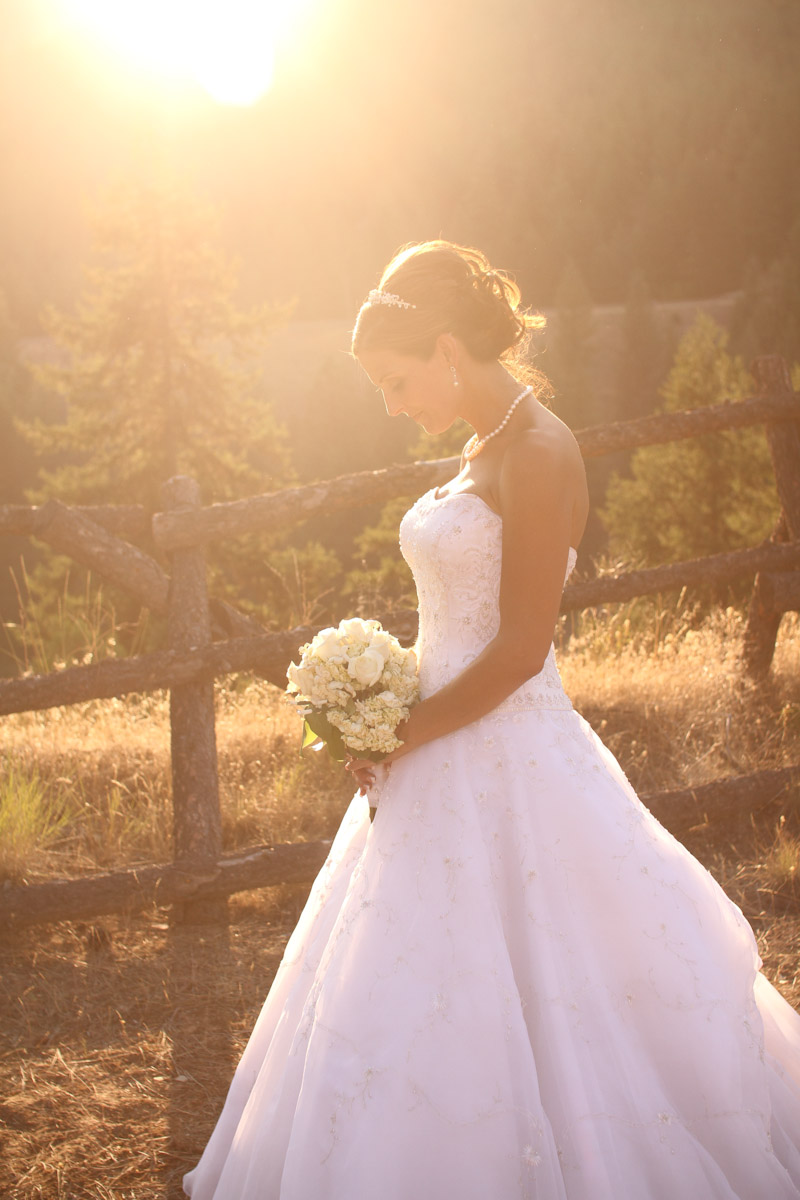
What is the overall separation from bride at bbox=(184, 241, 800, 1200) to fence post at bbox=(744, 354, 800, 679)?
312 centimetres

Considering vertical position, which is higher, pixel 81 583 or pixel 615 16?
pixel 615 16

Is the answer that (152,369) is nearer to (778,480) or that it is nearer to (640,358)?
(778,480)

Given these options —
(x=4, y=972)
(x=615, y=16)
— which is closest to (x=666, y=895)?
(x=4, y=972)

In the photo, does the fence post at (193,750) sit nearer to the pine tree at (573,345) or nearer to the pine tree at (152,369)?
the pine tree at (152,369)

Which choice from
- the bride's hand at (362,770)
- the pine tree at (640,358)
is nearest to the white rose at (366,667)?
the bride's hand at (362,770)

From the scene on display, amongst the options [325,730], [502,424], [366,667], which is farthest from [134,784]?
[502,424]

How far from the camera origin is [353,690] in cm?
236

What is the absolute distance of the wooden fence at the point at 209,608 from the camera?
4.33 metres

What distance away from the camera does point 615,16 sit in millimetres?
64938

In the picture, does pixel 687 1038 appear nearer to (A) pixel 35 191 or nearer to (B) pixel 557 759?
(B) pixel 557 759

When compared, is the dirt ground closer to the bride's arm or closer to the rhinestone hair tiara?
the bride's arm

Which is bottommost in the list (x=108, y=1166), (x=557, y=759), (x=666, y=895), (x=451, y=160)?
(x=108, y=1166)

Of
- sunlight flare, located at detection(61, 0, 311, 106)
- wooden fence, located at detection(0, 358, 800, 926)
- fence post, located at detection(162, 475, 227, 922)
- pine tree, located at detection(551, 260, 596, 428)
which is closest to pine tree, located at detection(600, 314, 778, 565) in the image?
pine tree, located at detection(551, 260, 596, 428)

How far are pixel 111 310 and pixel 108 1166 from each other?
27384 mm
